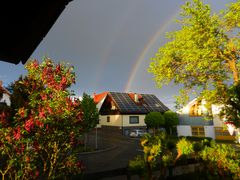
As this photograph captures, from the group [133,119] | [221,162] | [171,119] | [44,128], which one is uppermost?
[133,119]

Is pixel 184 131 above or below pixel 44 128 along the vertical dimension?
below

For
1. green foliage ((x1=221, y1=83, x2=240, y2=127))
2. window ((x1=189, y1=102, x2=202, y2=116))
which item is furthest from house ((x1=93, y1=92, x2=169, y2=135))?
green foliage ((x1=221, y1=83, x2=240, y2=127))

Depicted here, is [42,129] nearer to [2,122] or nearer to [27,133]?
[27,133]

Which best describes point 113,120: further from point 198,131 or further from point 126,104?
point 198,131

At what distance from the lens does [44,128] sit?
6.16 meters

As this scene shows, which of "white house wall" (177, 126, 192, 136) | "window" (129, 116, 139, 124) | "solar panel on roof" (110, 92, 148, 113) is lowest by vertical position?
"white house wall" (177, 126, 192, 136)

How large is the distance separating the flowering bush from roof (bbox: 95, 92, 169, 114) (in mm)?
40038

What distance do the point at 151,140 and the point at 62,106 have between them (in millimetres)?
4994

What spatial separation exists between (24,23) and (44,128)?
13.8 ft

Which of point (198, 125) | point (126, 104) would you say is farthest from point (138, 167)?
point (126, 104)

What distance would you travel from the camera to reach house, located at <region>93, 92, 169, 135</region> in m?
47.0

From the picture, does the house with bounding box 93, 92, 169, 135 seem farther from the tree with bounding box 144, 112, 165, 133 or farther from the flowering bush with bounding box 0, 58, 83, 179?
the flowering bush with bounding box 0, 58, 83, 179

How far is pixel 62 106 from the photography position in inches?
255

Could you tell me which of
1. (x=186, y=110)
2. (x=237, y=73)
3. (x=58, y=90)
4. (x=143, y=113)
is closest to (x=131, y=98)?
(x=143, y=113)
